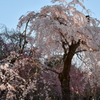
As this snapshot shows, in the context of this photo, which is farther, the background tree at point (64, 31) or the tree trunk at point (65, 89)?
the tree trunk at point (65, 89)

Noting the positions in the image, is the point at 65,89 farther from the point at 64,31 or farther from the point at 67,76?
the point at 64,31

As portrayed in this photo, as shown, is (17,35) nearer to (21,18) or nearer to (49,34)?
(21,18)

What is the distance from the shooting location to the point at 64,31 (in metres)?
5.43

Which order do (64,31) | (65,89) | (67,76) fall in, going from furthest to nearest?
(67,76) → (65,89) → (64,31)

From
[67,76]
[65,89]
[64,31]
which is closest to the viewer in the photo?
[64,31]

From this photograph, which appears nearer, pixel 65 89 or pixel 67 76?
pixel 65 89

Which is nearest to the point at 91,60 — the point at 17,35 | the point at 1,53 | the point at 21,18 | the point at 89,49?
the point at 89,49

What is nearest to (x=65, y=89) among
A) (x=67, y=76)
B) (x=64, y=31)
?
(x=67, y=76)

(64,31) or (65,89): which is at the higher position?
(64,31)

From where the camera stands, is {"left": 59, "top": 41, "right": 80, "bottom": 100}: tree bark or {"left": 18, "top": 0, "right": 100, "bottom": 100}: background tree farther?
{"left": 59, "top": 41, "right": 80, "bottom": 100}: tree bark

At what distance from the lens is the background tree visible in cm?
544

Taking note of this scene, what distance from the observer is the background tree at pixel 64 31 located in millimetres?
5438

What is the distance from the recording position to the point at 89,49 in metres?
5.95

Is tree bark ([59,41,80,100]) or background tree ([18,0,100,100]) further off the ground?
background tree ([18,0,100,100])
